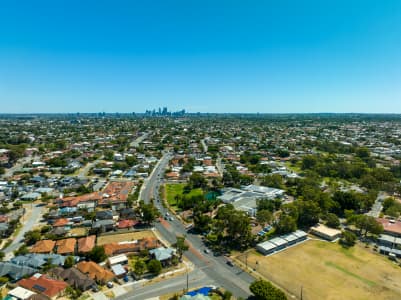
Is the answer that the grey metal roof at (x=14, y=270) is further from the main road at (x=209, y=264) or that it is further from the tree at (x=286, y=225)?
the tree at (x=286, y=225)

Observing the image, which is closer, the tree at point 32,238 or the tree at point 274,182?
the tree at point 32,238

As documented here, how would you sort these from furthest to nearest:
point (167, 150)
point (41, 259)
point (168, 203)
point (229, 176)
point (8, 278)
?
1. point (167, 150)
2. point (229, 176)
3. point (168, 203)
4. point (41, 259)
5. point (8, 278)

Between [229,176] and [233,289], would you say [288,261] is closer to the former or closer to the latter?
[233,289]

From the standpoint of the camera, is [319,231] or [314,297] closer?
[314,297]

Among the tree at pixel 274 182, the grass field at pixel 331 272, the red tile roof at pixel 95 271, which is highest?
the tree at pixel 274 182

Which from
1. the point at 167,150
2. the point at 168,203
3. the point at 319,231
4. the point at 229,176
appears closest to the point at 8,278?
the point at 168,203

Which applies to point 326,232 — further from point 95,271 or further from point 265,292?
point 95,271

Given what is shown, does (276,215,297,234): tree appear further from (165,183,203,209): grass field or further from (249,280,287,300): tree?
(165,183,203,209): grass field

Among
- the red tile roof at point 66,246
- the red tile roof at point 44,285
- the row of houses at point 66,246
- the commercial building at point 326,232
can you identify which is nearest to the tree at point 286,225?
the commercial building at point 326,232
